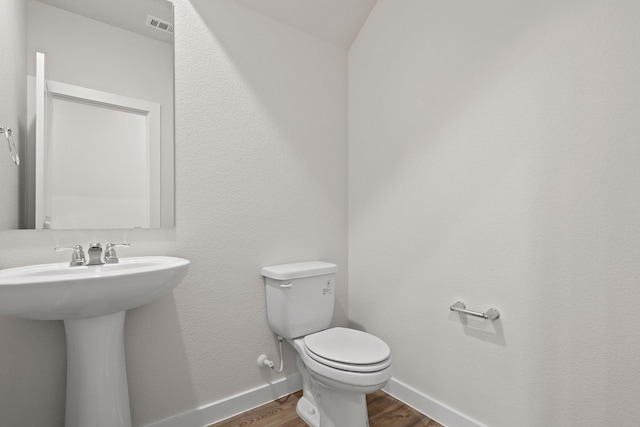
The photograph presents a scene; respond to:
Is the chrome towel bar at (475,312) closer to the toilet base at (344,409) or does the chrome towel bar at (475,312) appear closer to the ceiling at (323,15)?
the toilet base at (344,409)

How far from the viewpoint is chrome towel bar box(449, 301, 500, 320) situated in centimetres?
131

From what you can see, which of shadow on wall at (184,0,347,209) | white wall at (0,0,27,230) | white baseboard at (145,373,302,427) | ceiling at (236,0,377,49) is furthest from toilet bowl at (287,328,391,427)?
ceiling at (236,0,377,49)

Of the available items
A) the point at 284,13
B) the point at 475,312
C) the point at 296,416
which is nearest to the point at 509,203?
the point at 475,312

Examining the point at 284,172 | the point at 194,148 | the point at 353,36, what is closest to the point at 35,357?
the point at 194,148

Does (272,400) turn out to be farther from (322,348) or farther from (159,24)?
(159,24)

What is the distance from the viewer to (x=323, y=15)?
6.01 feet

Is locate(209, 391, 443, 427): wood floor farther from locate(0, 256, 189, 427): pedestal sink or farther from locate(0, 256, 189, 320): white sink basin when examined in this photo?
locate(0, 256, 189, 320): white sink basin

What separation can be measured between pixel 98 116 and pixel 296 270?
1.10 meters

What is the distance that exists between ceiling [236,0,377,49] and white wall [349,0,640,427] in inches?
4.3

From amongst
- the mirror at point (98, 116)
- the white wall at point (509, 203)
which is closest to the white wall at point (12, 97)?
the mirror at point (98, 116)

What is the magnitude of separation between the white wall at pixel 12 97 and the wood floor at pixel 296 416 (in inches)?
49.9

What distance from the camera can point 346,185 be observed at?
2059 mm

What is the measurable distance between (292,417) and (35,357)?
1.10m

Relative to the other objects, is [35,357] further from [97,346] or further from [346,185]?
[346,185]
